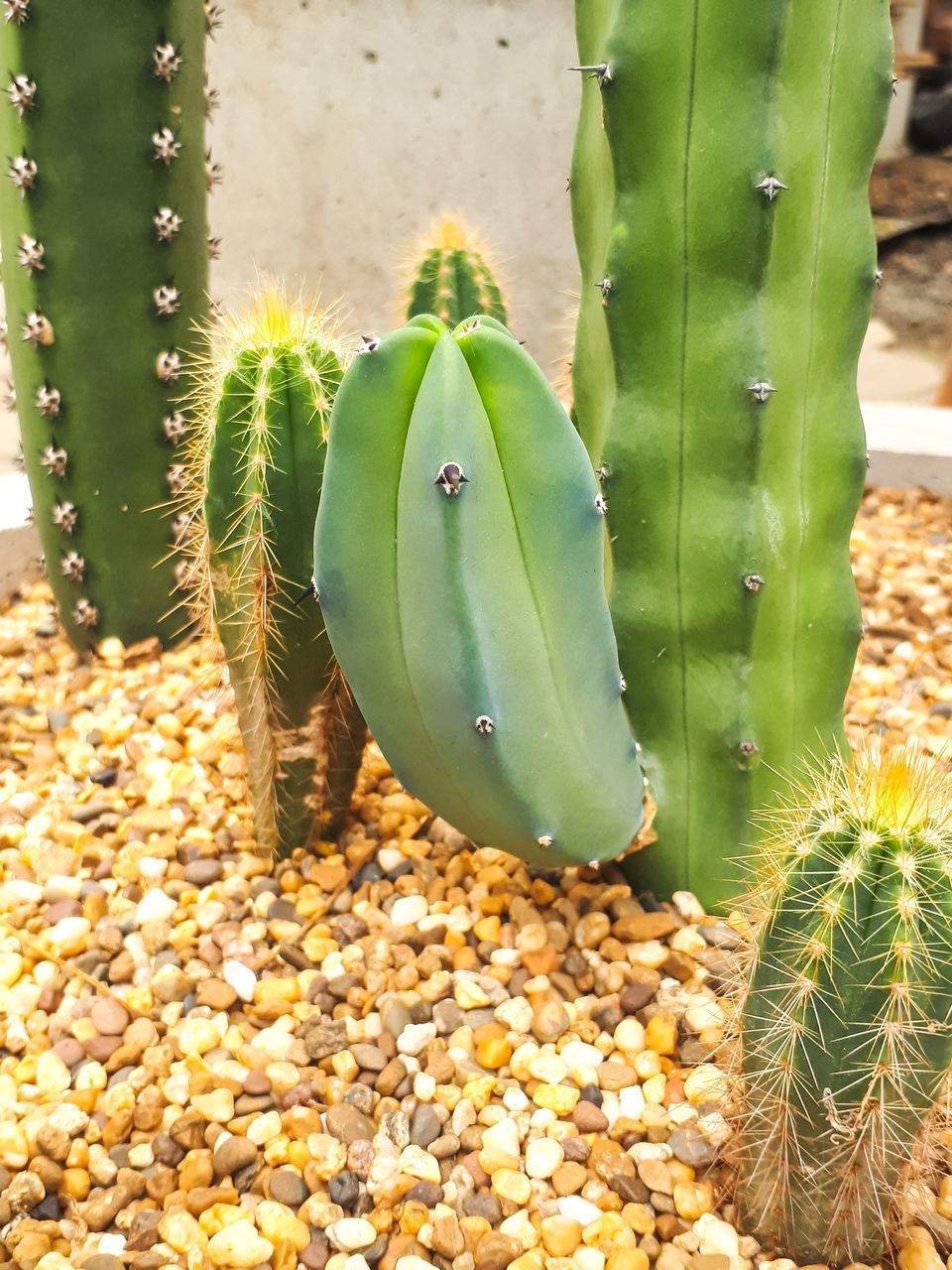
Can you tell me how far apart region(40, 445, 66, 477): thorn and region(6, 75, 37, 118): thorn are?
21.1 inches

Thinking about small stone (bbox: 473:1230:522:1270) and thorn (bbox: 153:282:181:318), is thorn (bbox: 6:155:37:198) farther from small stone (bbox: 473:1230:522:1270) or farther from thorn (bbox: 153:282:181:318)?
small stone (bbox: 473:1230:522:1270)

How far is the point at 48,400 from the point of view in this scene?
189 centimetres

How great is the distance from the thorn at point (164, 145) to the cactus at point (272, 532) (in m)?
0.64

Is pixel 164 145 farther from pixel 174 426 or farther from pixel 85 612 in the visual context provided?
pixel 85 612

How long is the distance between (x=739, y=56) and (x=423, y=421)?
0.57 meters

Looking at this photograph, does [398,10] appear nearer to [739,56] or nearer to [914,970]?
[739,56]

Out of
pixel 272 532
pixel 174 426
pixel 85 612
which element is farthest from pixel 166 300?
pixel 272 532

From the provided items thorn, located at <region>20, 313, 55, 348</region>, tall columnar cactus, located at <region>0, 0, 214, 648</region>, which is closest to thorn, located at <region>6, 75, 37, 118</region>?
tall columnar cactus, located at <region>0, 0, 214, 648</region>

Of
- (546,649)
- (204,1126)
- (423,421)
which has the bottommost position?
(204,1126)

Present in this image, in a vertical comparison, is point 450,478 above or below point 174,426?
above

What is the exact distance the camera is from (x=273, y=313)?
1.28 m

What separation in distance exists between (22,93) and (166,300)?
14.6 inches

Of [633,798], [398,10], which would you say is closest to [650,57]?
[633,798]

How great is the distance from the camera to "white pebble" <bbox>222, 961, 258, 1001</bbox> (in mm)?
1313
